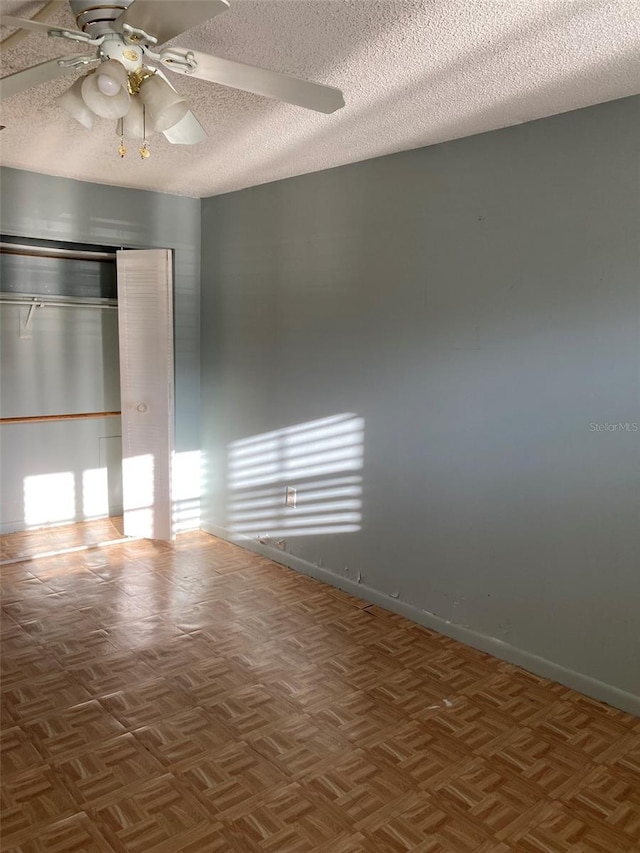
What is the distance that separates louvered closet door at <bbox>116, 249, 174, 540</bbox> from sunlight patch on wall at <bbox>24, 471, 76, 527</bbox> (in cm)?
47

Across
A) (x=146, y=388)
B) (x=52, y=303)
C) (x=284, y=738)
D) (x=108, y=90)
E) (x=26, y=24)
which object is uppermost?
(x=26, y=24)

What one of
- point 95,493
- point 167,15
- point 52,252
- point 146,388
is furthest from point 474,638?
point 52,252

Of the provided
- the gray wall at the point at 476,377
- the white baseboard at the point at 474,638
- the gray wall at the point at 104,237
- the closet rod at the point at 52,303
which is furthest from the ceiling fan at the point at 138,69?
the closet rod at the point at 52,303

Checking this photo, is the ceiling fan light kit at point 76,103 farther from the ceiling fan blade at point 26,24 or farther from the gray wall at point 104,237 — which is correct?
the gray wall at point 104,237

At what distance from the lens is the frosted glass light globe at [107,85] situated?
170 cm

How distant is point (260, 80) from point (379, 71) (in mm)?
743

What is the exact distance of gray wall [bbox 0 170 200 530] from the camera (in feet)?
14.1

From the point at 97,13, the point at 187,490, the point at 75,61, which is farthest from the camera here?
the point at 187,490

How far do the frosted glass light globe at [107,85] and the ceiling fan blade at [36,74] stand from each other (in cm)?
13

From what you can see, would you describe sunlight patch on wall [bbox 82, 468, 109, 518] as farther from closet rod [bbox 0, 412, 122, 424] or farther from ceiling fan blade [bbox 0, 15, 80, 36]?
ceiling fan blade [bbox 0, 15, 80, 36]

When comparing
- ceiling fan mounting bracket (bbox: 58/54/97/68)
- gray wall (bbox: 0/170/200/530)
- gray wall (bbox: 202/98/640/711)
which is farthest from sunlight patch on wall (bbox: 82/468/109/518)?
ceiling fan mounting bracket (bbox: 58/54/97/68)

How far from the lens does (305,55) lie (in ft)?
7.55

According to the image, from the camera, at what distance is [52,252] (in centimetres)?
457

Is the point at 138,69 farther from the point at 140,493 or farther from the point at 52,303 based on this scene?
the point at 140,493
